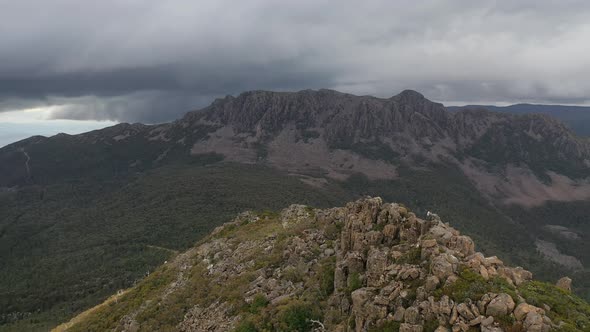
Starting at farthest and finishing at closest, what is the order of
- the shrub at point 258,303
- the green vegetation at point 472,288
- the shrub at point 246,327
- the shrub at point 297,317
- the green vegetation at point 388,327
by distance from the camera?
the shrub at point 258,303 < the shrub at point 246,327 < the shrub at point 297,317 < the green vegetation at point 388,327 < the green vegetation at point 472,288

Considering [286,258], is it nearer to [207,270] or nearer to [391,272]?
[207,270]

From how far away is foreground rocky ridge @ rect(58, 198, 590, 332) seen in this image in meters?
21.3

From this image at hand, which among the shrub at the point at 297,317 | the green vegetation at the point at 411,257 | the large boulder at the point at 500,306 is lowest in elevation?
the shrub at the point at 297,317

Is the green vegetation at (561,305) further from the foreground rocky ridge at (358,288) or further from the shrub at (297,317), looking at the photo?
the shrub at (297,317)

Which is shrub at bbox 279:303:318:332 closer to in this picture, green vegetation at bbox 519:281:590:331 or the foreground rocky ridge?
the foreground rocky ridge

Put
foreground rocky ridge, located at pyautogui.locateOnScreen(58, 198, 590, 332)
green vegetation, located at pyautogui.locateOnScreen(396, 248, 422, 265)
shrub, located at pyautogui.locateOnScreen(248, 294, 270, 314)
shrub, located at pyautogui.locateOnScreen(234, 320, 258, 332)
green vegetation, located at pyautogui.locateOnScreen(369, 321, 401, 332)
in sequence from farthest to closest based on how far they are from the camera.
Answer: shrub, located at pyautogui.locateOnScreen(248, 294, 270, 314) < shrub, located at pyautogui.locateOnScreen(234, 320, 258, 332) < green vegetation, located at pyautogui.locateOnScreen(396, 248, 422, 265) < green vegetation, located at pyautogui.locateOnScreen(369, 321, 401, 332) < foreground rocky ridge, located at pyautogui.locateOnScreen(58, 198, 590, 332)

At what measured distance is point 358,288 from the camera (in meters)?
27.3

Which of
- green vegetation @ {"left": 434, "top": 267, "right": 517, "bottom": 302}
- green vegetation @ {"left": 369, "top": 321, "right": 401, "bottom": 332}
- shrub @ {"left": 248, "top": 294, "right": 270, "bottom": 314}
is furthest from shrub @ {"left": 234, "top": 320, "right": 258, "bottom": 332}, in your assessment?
green vegetation @ {"left": 434, "top": 267, "right": 517, "bottom": 302}

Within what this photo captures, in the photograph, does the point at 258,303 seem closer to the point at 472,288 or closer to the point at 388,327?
the point at 388,327

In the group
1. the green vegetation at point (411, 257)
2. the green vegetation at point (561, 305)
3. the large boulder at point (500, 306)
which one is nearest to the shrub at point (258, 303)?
the green vegetation at point (411, 257)

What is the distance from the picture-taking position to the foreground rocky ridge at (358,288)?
69.8 feet

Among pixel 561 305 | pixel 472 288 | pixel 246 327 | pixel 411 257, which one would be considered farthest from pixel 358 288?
pixel 561 305

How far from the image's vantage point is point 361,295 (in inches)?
977

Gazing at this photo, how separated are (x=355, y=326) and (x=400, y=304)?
328cm
